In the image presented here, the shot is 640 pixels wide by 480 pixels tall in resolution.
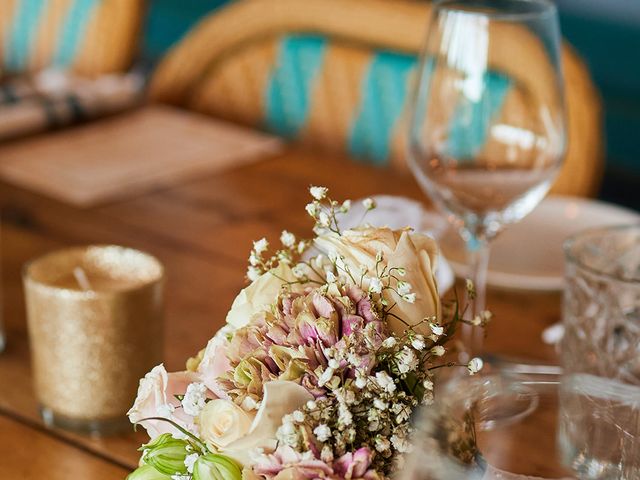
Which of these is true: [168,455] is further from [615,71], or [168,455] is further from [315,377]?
[615,71]

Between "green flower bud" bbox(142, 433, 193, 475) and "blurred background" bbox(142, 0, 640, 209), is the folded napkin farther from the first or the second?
"blurred background" bbox(142, 0, 640, 209)

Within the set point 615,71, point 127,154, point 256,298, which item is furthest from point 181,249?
point 615,71

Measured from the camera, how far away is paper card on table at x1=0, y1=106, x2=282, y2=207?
1085mm

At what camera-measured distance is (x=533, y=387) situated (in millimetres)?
449

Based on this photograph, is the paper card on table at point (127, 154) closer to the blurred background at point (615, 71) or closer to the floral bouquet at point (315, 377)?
the floral bouquet at point (315, 377)

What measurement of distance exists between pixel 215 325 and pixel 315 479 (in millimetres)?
414

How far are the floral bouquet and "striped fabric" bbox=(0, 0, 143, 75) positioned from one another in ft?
4.35

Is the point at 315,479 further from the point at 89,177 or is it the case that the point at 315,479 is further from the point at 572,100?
the point at 572,100

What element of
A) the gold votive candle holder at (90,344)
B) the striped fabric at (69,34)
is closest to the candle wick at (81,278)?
the gold votive candle holder at (90,344)

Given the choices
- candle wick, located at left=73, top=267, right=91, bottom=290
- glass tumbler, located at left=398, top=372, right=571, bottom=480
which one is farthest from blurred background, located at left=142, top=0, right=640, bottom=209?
glass tumbler, located at left=398, top=372, right=571, bottom=480

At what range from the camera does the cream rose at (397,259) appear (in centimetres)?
45

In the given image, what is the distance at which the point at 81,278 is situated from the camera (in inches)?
26.5

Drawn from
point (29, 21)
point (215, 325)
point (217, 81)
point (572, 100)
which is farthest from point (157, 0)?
point (215, 325)

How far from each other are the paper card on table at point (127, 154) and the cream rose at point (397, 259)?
0.63 metres
